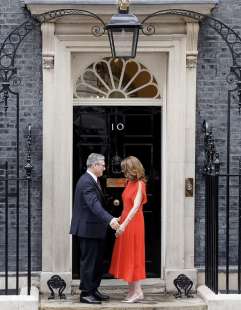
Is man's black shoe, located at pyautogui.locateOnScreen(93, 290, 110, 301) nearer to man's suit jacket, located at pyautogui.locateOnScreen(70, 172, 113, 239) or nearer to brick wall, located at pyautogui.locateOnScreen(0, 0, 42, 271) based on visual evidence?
man's suit jacket, located at pyautogui.locateOnScreen(70, 172, 113, 239)

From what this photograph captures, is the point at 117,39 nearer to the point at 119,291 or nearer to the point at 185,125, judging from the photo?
the point at 185,125

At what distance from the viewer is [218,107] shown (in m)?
9.88

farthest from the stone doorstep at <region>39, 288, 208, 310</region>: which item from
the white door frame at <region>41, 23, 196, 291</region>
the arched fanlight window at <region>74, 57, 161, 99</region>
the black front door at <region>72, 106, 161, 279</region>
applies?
the arched fanlight window at <region>74, 57, 161, 99</region>

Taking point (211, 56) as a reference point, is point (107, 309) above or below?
below

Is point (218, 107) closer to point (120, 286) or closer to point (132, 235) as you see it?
point (132, 235)

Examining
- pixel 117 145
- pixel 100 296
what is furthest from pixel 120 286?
pixel 117 145

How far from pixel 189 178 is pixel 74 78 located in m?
1.82

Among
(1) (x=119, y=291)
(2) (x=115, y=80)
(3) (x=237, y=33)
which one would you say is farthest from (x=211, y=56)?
(1) (x=119, y=291)

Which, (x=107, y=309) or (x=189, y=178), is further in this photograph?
(x=189, y=178)

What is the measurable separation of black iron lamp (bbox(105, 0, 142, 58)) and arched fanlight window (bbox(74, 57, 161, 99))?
4.36 feet

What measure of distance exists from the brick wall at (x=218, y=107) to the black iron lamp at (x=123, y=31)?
1.37 meters

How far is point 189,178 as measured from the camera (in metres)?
9.84

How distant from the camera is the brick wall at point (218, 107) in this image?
9.83m

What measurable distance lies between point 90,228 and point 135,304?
Answer: 38.0 inches
